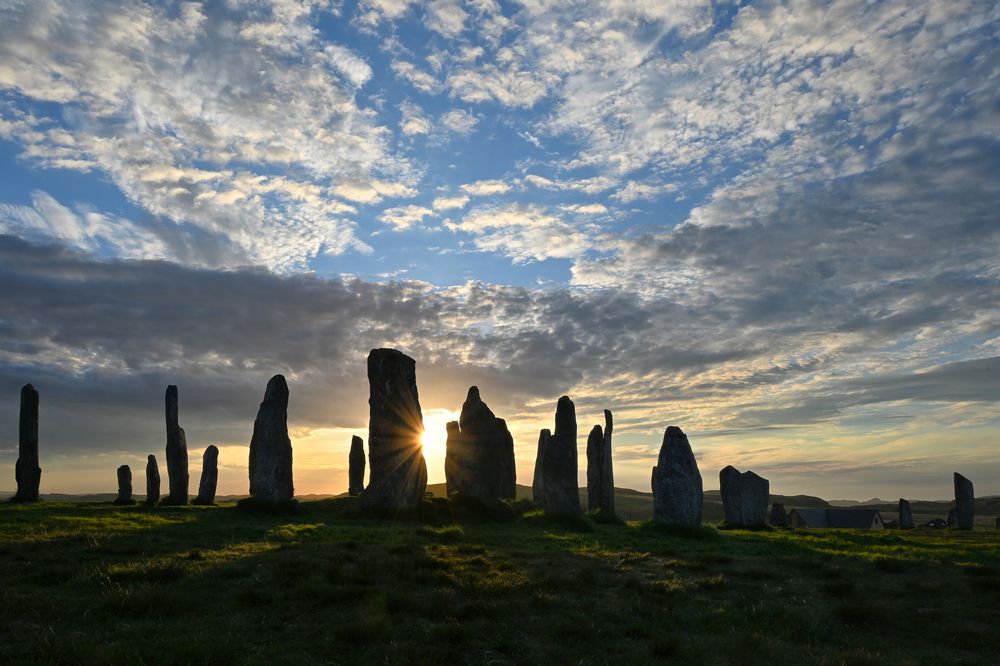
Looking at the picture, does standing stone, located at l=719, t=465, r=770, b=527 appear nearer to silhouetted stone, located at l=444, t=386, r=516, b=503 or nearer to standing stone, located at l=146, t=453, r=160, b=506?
silhouetted stone, located at l=444, t=386, r=516, b=503

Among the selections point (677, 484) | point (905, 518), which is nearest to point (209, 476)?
point (677, 484)

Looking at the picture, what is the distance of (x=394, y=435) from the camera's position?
29.8 metres

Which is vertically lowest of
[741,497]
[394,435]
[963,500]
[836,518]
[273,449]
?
[836,518]

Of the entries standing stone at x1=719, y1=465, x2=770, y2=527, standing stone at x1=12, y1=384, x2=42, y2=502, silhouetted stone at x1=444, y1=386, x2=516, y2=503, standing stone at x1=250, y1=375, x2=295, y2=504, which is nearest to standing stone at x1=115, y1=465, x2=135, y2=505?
standing stone at x1=12, y1=384, x2=42, y2=502

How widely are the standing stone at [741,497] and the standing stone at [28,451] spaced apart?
36.7 metres

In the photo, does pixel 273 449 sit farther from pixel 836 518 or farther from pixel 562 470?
pixel 836 518

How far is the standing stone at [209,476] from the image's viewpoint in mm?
38219

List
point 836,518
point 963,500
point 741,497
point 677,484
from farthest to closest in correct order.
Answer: point 836,518, point 963,500, point 741,497, point 677,484

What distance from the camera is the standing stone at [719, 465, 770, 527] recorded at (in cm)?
3697

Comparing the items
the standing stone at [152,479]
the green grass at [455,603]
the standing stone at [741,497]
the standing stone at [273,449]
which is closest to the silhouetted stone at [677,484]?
the standing stone at [741,497]

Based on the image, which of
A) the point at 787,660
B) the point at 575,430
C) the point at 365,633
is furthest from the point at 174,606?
the point at 575,430

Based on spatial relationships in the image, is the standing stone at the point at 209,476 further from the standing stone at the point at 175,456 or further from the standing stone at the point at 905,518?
the standing stone at the point at 905,518

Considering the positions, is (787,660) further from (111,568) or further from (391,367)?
(391,367)

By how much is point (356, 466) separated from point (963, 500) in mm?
46128
